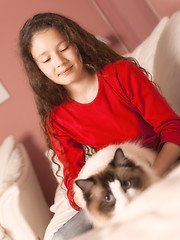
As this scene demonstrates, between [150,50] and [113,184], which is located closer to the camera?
[113,184]

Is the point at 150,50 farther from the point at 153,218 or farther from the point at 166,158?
the point at 153,218

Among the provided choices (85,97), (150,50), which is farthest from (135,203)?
(150,50)

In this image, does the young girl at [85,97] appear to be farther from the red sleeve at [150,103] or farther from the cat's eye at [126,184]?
the cat's eye at [126,184]

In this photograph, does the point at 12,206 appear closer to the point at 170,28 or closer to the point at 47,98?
the point at 47,98

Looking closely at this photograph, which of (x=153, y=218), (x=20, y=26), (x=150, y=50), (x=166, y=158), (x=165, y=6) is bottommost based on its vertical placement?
(x=166, y=158)

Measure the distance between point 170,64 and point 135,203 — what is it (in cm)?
99

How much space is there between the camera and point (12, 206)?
1.55 meters

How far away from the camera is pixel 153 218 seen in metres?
0.42

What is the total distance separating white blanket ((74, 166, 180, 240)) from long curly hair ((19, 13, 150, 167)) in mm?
751

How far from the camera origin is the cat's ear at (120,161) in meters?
0.85

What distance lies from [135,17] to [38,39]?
4.37ft

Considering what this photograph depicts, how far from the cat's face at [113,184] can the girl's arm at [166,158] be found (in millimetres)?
62

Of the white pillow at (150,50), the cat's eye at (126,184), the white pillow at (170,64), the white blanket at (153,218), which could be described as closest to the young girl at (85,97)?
the cat's eye at (126,184)

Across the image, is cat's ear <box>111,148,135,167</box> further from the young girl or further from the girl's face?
the girl's face
